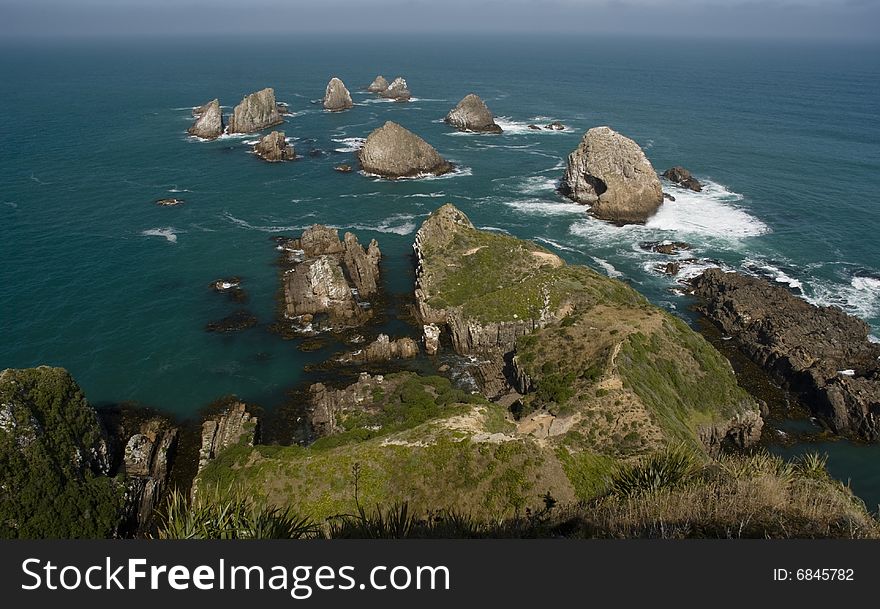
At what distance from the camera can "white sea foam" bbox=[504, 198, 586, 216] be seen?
11381 cm

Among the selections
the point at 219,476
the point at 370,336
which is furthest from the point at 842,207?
the point at 219,476

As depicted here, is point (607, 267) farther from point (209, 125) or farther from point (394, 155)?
point (209, 125)

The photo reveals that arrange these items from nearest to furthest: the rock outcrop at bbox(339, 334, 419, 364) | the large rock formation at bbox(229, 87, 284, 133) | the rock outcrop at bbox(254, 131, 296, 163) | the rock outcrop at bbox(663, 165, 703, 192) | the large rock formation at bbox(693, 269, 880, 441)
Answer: the large rock formation at bbox(693, 269, 880, 441)
the rock outcrop at bbox(339, 334, 419, 364)
the rock outcrop at bbox(663, 165, 703, 192)
the rock outcrop at bbox(254, 131, 296, 163)
the large rock formation at bbox(229, 87, 284, 133)

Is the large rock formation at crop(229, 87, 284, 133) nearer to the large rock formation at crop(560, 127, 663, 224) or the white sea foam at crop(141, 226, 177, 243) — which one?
the white sea foam at crop(141, 226, 177, 243)

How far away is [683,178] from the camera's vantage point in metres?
127

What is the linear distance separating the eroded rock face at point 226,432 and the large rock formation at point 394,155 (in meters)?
86.4

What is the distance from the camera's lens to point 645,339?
60.7 m

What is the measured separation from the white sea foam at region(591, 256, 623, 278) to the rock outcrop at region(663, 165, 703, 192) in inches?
1779

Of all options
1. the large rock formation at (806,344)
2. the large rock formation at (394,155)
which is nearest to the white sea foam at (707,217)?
the large rock formation at (806,344)

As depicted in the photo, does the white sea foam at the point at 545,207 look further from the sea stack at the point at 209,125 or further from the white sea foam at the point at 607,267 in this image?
the sea stack at the point at 209,125

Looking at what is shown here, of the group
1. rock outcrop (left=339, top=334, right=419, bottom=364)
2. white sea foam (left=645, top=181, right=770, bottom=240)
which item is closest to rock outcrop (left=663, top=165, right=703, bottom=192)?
white sea foam (left=645, top=181, right=770, bottom=240)

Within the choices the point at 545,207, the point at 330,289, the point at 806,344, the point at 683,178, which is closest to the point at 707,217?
the point at 683,178

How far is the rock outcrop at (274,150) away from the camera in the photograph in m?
146

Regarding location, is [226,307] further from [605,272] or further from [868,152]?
[868,152]
